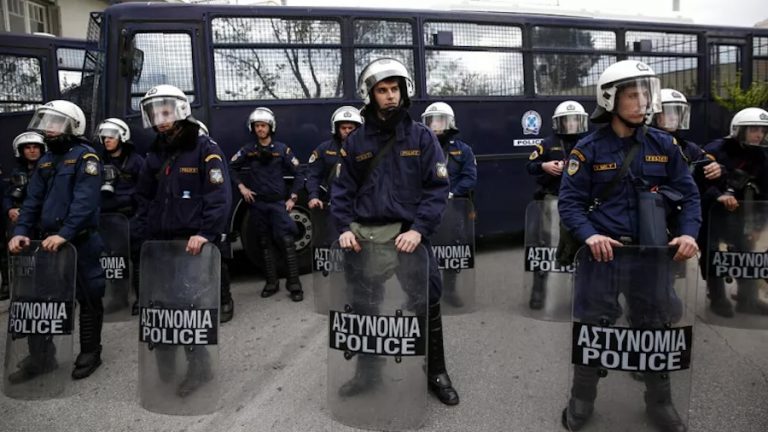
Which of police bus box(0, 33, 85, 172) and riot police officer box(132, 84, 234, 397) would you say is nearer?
riot police officer box(132, 84, 234, 397)

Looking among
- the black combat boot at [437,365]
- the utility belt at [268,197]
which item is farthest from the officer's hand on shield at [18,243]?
the black combat boot at [437,365]

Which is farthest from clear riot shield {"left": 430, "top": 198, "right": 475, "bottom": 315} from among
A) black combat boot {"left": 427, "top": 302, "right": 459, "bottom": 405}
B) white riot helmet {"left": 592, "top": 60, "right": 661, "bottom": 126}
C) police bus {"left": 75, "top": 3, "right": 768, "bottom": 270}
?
white riot helmet {"left": 592, "top": 60, "right": 661, "bottom": 126}

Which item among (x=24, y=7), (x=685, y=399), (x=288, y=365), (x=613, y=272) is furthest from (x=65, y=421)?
(x=24, y=7)

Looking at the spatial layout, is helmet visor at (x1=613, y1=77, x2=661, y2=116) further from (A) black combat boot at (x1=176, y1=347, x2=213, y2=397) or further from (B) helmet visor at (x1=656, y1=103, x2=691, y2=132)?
(A) black combat boot at (x1=176, y1=347, x2=213, y2=397)

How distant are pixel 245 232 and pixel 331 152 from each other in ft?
4.61

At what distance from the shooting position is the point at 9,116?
27.2ft

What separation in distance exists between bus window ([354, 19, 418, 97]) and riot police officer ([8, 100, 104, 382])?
3433mm

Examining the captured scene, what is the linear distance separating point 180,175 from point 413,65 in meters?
3.81

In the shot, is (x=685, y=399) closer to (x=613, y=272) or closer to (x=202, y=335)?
(x=613, y=272)

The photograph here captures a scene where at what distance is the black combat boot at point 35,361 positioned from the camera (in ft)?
12.5

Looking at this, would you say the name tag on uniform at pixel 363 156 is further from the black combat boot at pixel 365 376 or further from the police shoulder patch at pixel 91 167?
Result: the police shoulder patch at pixel 91 167

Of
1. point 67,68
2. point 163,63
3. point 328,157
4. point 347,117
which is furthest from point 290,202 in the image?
point 67,68

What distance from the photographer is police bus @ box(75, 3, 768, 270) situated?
618 centimetres

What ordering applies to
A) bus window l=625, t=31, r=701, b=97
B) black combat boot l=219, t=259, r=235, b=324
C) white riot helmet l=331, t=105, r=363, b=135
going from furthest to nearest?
bus window l=625, t=31, r=701, b=97
white riot helmet l=331, t=105, r=363, b=135
black combat boot l=219, t=259, r=235, b=324
